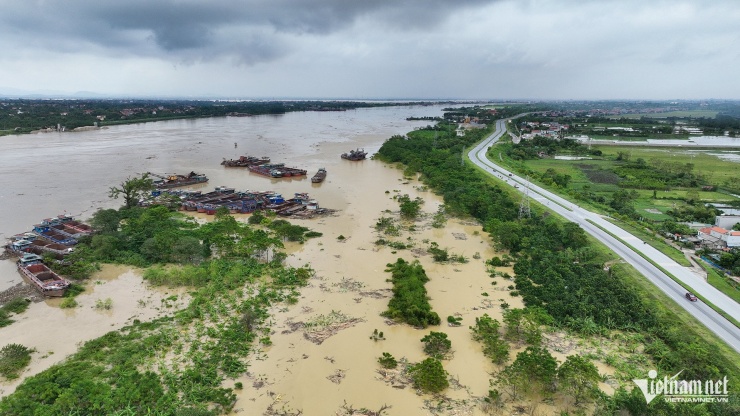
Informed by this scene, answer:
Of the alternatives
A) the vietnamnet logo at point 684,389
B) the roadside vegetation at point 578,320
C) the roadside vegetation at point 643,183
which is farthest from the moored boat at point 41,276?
the roadside vegetation at point 643,183

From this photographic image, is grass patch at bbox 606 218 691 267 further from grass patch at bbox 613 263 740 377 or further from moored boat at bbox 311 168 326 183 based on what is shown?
moored boat at bbox 311 168 326 183

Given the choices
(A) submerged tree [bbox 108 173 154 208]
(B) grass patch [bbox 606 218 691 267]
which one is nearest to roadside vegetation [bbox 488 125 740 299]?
(B) grass patch [bbox 606 218 691 267]

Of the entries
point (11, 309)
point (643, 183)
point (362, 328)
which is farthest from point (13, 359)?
point (643, 183)

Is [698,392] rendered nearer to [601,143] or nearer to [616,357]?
[616,357]

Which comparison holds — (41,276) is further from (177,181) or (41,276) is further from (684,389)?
(684,389)

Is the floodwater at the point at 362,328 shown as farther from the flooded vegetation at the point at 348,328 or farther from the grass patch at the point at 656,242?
the grass patch at the point at 656,242
